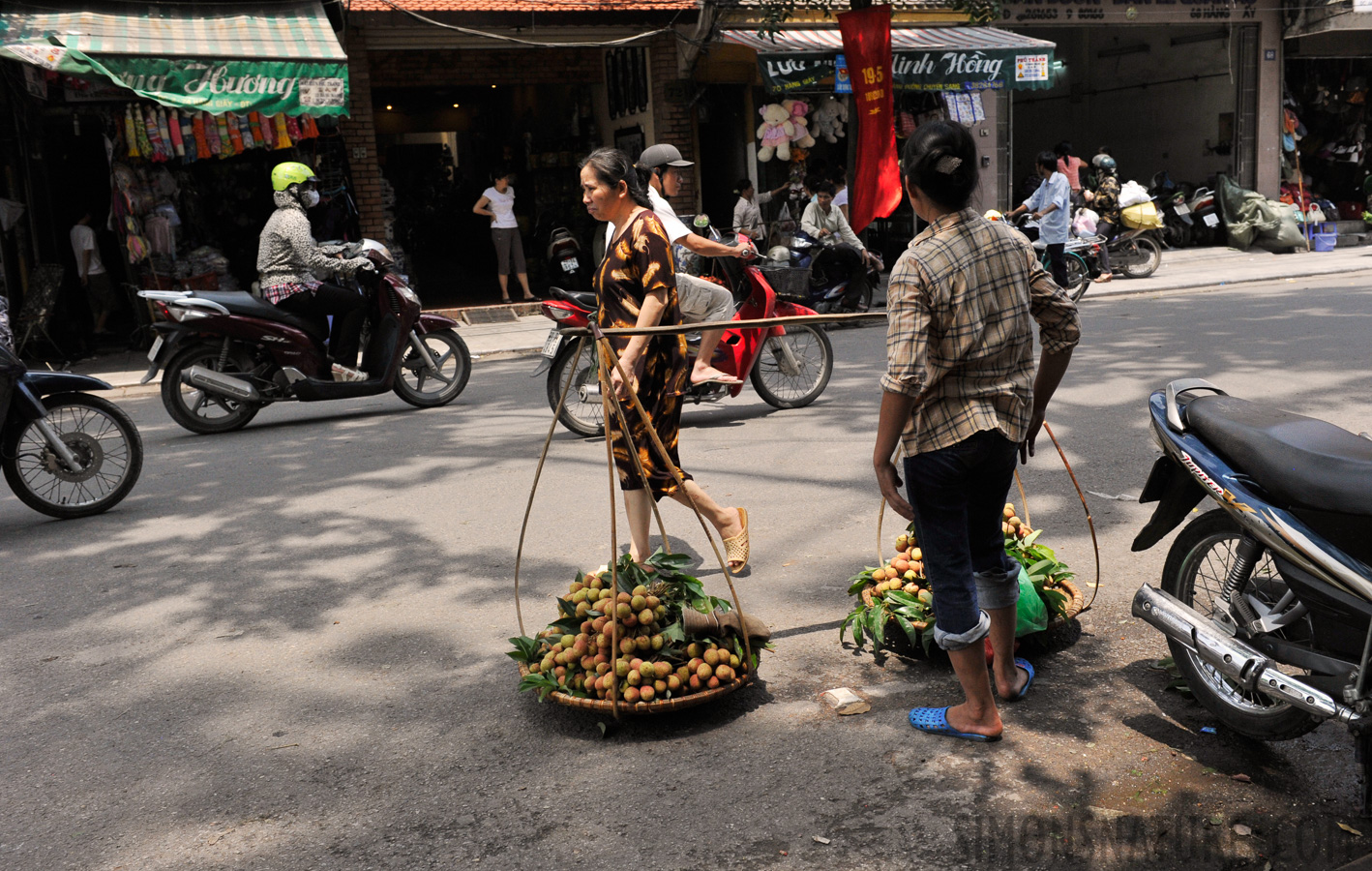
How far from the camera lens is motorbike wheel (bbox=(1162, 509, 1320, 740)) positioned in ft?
9.75

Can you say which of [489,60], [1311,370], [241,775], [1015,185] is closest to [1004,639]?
[241,775]

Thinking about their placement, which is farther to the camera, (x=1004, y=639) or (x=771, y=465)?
(x=771, y=465)

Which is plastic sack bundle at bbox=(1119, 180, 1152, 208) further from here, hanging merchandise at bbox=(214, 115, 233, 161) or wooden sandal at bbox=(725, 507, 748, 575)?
wooden sandal at bbox=(725, 507, 748, 575)

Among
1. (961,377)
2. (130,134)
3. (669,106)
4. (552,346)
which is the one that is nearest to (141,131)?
(130,134)

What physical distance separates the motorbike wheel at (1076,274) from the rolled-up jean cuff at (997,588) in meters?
11.4

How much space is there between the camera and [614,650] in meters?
3.26

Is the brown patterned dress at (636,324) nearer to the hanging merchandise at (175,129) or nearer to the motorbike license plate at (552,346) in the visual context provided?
the motorbike license plate at (552,346)

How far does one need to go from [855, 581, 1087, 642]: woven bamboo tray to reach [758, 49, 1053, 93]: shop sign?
12068mm

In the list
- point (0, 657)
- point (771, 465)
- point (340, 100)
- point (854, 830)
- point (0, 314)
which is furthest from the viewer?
point (340, 100)

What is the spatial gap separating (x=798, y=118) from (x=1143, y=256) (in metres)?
5.22

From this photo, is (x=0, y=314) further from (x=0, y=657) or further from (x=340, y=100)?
(x=340, y=100)

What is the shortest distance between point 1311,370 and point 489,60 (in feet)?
38.7

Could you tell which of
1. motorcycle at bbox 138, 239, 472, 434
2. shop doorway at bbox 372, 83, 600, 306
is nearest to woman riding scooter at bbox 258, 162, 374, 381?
motorcycle at bbox 138, 239, 472, 434

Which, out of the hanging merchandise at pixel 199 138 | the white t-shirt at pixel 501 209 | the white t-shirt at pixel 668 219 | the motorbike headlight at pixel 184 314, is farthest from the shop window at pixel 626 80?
the white t-shirt at pixel 668 219
